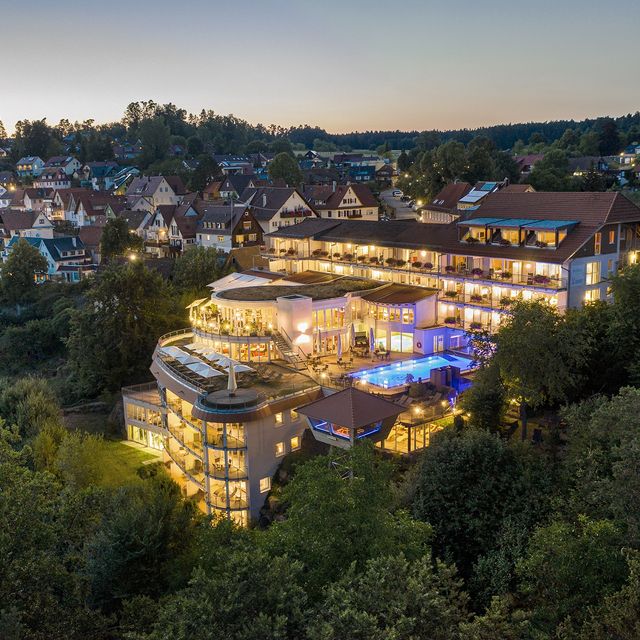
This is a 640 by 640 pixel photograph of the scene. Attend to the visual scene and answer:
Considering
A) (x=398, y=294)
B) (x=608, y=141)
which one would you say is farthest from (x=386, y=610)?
(x=608, y=141)

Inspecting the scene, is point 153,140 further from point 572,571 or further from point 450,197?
point 572,571

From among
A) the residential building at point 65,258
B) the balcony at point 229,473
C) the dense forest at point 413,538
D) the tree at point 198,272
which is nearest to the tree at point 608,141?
the tree at point 198,272

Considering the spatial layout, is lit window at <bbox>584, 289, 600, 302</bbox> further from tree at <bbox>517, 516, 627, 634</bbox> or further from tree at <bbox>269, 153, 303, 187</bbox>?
tree at <bbox>269, 153, 303, 187</bbox>

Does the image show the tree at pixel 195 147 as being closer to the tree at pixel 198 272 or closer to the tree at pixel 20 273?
the tree at pixel 20 273

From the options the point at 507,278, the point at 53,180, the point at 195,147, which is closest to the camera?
the point at 507,278

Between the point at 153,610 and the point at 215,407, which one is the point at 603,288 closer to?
the point at 215,407

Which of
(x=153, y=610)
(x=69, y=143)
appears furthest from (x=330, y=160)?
(x=153, y=610)

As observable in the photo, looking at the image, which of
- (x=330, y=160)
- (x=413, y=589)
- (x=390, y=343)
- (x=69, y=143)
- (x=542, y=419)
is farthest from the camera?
(x=69, y=143)
